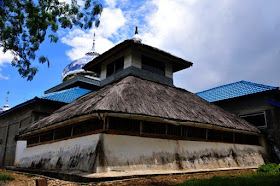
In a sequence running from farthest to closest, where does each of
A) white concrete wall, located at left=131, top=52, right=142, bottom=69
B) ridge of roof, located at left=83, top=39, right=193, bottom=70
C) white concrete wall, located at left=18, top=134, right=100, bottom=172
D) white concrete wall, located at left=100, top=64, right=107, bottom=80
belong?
1. white concrete wall, located at left=100, top=64, right=107, bottom=80
2. white concrete wall, located at left=131, top=52, right=142, bottom=69
3. ridge of roof, located at left=83, top=39, right=193, bottom=70
4. white concrete wall, located at left=18, top=134, right=100, bottom=172

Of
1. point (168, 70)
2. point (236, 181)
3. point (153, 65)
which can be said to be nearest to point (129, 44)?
point (153, 65)

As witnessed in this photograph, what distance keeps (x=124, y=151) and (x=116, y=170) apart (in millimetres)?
751

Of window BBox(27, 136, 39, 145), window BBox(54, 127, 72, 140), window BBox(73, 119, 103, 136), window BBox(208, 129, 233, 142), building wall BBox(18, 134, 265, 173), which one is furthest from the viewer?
window BBox(27, 136, 39, 145)

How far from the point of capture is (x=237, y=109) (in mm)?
16734

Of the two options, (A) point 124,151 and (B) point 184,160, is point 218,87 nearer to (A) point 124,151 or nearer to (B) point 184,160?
(B) point 184,160

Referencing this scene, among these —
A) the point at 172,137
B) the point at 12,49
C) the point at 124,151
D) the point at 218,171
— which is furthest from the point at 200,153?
the point at 12,49

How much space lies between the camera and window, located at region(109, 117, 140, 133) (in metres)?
8.88

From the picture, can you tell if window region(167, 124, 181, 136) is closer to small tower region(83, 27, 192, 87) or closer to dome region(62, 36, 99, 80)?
small tower region(83, 27, 192, 87)

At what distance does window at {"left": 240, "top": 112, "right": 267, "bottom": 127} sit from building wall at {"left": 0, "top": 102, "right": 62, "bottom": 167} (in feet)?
40.4

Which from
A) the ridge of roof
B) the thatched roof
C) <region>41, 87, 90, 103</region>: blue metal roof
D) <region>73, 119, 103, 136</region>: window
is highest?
the ridge of roof

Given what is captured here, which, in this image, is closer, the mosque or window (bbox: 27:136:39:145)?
the mosque

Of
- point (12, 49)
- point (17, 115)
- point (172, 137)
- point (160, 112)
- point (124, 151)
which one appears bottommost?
point (124, 151)

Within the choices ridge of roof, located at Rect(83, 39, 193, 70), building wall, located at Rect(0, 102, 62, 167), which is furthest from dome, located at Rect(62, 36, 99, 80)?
ridge of roof, located at Rect(83, 39, 193, 70)

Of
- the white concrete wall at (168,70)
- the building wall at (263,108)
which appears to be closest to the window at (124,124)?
the white concrete wall at (168,70)
